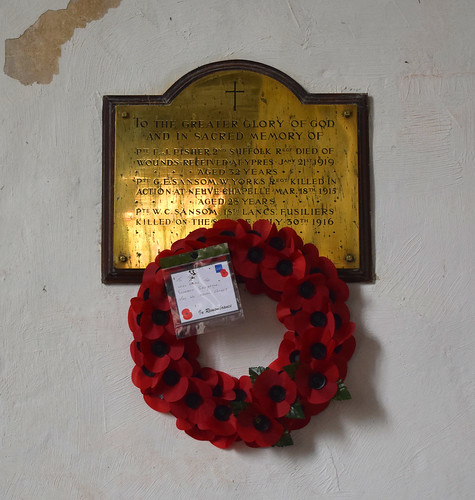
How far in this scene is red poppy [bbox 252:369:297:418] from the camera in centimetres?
124

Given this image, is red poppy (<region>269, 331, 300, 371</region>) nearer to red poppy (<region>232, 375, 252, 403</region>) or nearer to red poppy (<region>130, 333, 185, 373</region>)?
red poppy (<region>232, 375, 252, 403</region>)

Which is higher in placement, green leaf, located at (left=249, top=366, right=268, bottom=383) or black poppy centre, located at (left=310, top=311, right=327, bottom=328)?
black poppy centre, located at (left=310, top=311, right=327, bottom=328)

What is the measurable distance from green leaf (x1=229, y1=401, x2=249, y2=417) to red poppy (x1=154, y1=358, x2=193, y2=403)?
119 mm

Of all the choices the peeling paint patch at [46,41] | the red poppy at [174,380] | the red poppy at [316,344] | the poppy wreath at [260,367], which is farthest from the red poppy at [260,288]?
the peeling paint patch at [46,41]

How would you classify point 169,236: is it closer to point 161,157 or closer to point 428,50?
point 161,157

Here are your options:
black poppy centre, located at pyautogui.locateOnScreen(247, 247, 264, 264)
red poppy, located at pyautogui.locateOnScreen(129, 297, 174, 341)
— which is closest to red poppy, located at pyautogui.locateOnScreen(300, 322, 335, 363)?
black poppy centre, located at pyautogui.locateOnScreen(247, 247, 264, 264)

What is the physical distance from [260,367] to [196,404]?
17 cm

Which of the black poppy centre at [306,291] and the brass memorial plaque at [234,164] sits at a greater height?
the brass memorial plaque at [234,164]

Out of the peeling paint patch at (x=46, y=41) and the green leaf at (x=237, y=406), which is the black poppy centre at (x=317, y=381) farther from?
the peeling paint patch at (x=46, y=41)

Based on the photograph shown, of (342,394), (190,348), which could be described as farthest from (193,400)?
(342,394)

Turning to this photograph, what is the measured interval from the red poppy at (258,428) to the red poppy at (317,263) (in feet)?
1.18

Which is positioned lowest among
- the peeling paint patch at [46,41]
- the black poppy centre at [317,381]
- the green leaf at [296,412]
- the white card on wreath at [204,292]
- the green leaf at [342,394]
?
the green leaf at [296,412]

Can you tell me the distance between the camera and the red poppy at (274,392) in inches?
48.9

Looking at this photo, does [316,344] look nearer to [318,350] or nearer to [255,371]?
[318,350]
